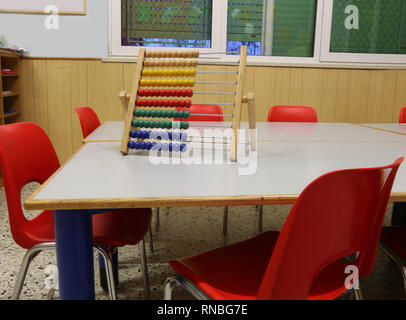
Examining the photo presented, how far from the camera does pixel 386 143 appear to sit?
66.2 inches

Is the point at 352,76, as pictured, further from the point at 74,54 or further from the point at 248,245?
the point at 248,245

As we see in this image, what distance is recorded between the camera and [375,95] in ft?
13.5

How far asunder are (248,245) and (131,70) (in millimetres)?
2931

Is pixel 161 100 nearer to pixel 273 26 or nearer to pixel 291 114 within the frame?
pixel 291 114

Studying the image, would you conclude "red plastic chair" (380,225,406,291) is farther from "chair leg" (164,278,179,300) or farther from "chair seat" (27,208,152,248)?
"chair seat" (27,208,152,248)

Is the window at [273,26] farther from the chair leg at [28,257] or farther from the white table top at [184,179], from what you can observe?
the chair leg at [28,257]

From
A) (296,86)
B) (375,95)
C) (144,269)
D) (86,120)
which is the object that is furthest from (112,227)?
(375,95)

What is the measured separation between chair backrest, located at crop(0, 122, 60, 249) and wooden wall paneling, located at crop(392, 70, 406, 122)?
12.4ft

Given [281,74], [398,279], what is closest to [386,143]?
[398,279]

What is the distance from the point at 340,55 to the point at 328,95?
444 millimetres

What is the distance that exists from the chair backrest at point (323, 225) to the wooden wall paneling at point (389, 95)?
3.65m

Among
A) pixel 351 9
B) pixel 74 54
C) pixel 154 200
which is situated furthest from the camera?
pixel 351 9

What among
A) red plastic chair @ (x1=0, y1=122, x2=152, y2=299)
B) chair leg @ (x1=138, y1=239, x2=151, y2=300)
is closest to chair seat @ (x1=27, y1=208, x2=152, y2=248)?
red plastic chair @ (x1=0, y1=122, x2=152, y2=299)
